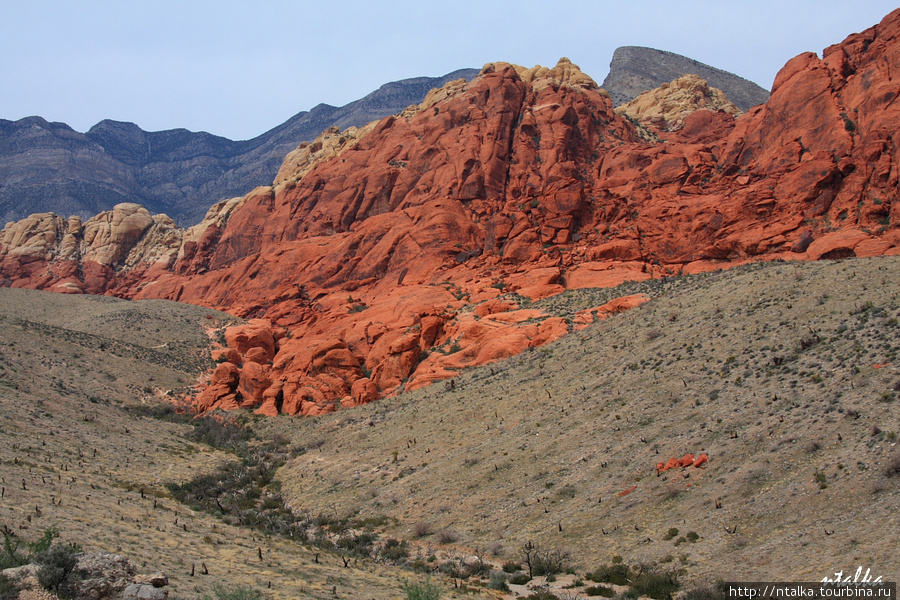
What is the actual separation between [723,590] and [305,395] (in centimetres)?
3339

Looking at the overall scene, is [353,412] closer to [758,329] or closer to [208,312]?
[758,329]

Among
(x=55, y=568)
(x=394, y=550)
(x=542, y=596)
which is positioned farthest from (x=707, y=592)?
(x=55, y=568)

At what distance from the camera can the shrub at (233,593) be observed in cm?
1292

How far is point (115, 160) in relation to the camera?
198 metres

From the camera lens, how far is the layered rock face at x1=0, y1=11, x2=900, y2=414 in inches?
1727

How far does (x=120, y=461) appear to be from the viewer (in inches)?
1130

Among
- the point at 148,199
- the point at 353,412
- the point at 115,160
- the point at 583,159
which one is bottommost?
the point at 353,412

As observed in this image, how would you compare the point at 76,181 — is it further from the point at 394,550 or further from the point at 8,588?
the point at 8,588

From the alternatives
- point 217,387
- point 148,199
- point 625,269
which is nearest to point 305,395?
point 217,387

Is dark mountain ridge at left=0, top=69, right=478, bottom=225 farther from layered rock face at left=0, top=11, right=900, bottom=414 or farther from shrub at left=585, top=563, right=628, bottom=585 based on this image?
shrub at left=585, top=563, right=628, bottom=585

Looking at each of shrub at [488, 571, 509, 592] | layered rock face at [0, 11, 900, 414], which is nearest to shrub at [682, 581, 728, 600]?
→ shrub at [488, 571, 509, 592]

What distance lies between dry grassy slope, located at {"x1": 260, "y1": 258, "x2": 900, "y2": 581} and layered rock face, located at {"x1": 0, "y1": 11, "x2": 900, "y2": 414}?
718 cm

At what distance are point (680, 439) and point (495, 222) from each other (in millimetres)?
36071

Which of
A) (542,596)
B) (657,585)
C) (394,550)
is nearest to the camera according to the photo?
(657,585)
